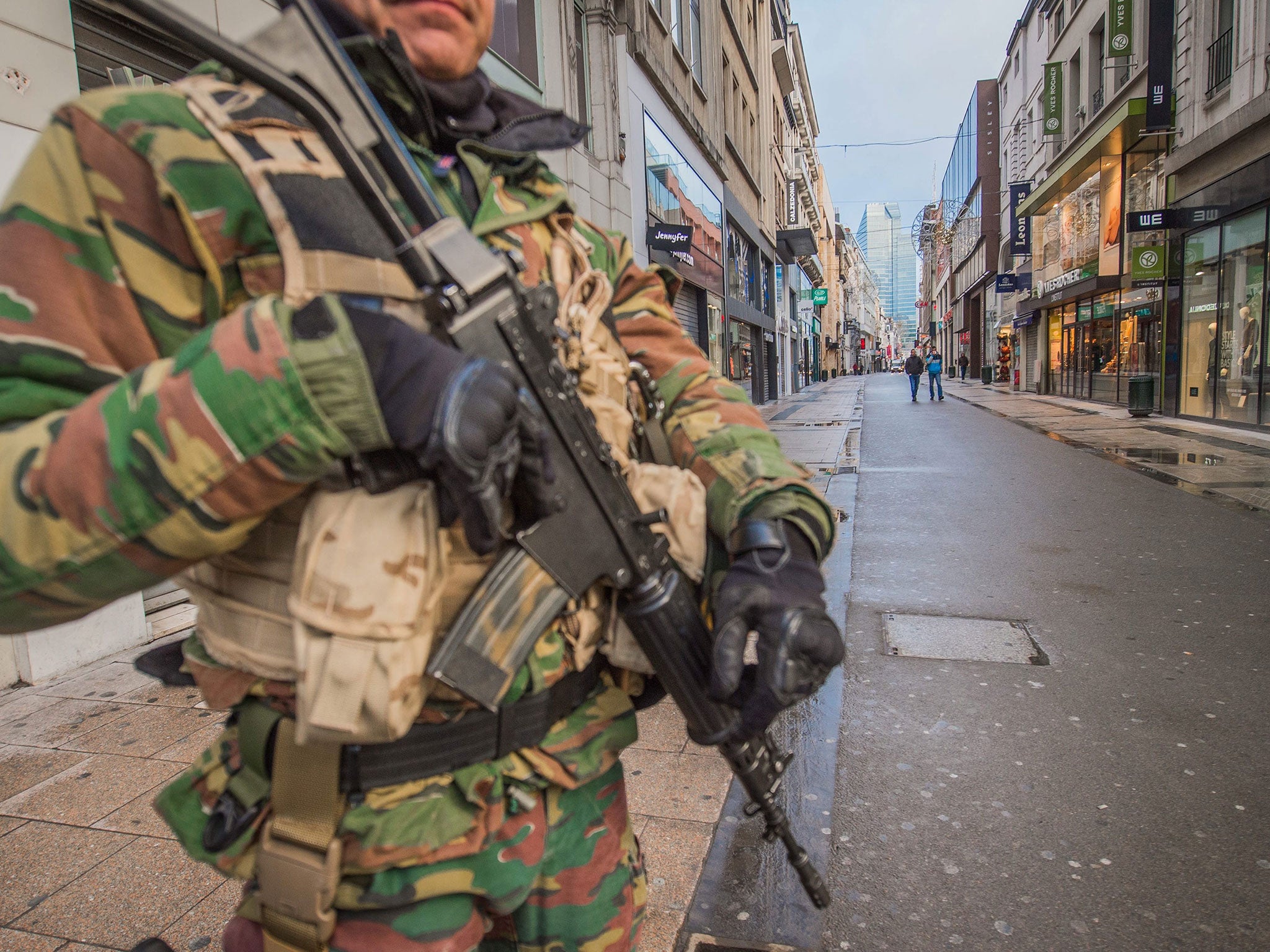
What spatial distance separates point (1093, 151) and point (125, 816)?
22.5 m

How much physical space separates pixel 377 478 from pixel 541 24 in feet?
30.8

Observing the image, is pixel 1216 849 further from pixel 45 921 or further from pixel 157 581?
pixel 45 921

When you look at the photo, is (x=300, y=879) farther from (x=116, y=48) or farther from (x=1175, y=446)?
(x=1175, y=446)

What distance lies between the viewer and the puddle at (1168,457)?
9.57 metres

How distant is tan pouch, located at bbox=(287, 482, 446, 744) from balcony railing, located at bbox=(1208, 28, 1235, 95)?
664 inches

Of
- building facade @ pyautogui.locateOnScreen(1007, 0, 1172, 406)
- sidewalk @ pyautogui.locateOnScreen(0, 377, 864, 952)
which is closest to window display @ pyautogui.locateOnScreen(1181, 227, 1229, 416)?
building facade @ pyautogui.locateOnScreen(1007, 0, 1172, 406)

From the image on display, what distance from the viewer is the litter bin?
1588cm

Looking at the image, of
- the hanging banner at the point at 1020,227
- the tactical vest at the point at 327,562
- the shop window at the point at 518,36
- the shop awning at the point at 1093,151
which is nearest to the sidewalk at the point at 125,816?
the tactical vest at the point at 327,562

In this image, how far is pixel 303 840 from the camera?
0.96 metres

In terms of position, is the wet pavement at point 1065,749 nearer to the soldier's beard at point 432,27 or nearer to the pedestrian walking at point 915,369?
the soldier's beard at point 432,27

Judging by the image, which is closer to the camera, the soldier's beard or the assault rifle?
the assault rifle

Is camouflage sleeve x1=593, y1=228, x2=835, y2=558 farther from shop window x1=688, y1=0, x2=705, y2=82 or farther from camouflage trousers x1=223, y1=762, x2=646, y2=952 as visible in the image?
shop window x1=688, y1=0, x2=705, y2=82

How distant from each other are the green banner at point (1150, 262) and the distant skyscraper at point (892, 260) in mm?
97286

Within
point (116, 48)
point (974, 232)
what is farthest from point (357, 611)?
point (974, 232)
